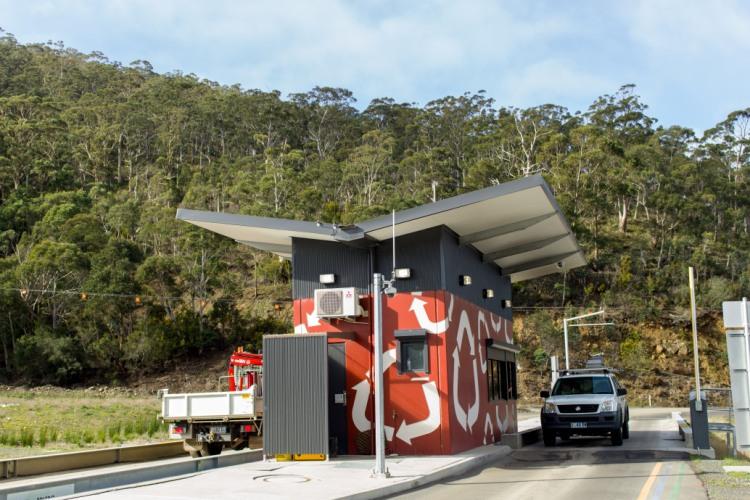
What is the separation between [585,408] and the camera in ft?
66.9

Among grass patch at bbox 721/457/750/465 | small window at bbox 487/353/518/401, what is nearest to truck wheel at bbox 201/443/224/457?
small window at bbox 487/353/518/401

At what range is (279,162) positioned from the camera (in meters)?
74.1

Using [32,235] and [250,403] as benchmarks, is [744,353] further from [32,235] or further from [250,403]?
[32,235]

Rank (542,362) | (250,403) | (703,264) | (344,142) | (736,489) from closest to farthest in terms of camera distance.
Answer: (736,489), (250,403), (542,362), (703,264), (344,142)

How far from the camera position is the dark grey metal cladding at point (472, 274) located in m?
17.9

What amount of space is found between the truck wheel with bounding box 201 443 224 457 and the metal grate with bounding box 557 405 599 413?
8.57 metres

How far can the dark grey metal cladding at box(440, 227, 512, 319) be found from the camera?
1791 centimetres

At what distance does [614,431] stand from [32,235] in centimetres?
5142

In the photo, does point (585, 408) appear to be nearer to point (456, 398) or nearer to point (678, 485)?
point (456, 398)

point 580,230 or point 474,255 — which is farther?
point 580,230

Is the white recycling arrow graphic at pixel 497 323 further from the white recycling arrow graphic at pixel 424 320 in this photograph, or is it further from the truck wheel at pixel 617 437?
the white recycling arrow graphic at pixel 424 320

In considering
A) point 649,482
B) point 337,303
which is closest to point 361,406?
point 337,303

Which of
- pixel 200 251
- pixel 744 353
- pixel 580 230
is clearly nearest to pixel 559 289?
pixel 580 230

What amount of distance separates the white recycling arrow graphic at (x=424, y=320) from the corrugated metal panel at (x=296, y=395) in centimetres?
240
